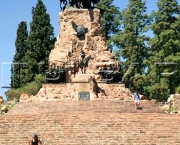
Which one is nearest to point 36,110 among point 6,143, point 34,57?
point 6,143

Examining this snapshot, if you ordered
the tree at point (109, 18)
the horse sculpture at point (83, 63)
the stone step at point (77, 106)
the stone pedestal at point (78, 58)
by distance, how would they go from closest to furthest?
the stone step at point (77, 106), the stone pedestal at point (78, 58), the horse sculpture at point (83, 63), the tree at point (109, 18)

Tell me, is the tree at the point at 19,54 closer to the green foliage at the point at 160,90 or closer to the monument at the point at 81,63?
the green foliage at the point at 160,90

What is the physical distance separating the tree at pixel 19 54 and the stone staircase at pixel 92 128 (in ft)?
94.0

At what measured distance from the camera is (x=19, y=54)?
178ft

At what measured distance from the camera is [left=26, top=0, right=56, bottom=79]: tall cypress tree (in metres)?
51.9

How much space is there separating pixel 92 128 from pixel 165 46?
2413cm

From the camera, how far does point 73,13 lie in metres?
36.3

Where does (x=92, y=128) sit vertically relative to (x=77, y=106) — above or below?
below

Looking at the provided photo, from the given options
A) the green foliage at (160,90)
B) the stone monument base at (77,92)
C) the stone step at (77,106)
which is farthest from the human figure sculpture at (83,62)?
the green foliage at (160,90)

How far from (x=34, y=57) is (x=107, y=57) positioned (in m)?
17.6

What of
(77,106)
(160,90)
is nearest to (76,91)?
(77,106)

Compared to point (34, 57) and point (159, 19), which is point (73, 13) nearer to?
point (159, 19)

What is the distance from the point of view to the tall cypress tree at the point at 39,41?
170 ft

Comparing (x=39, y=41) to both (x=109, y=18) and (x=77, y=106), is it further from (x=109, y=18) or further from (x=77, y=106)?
(x=77, y=106)
